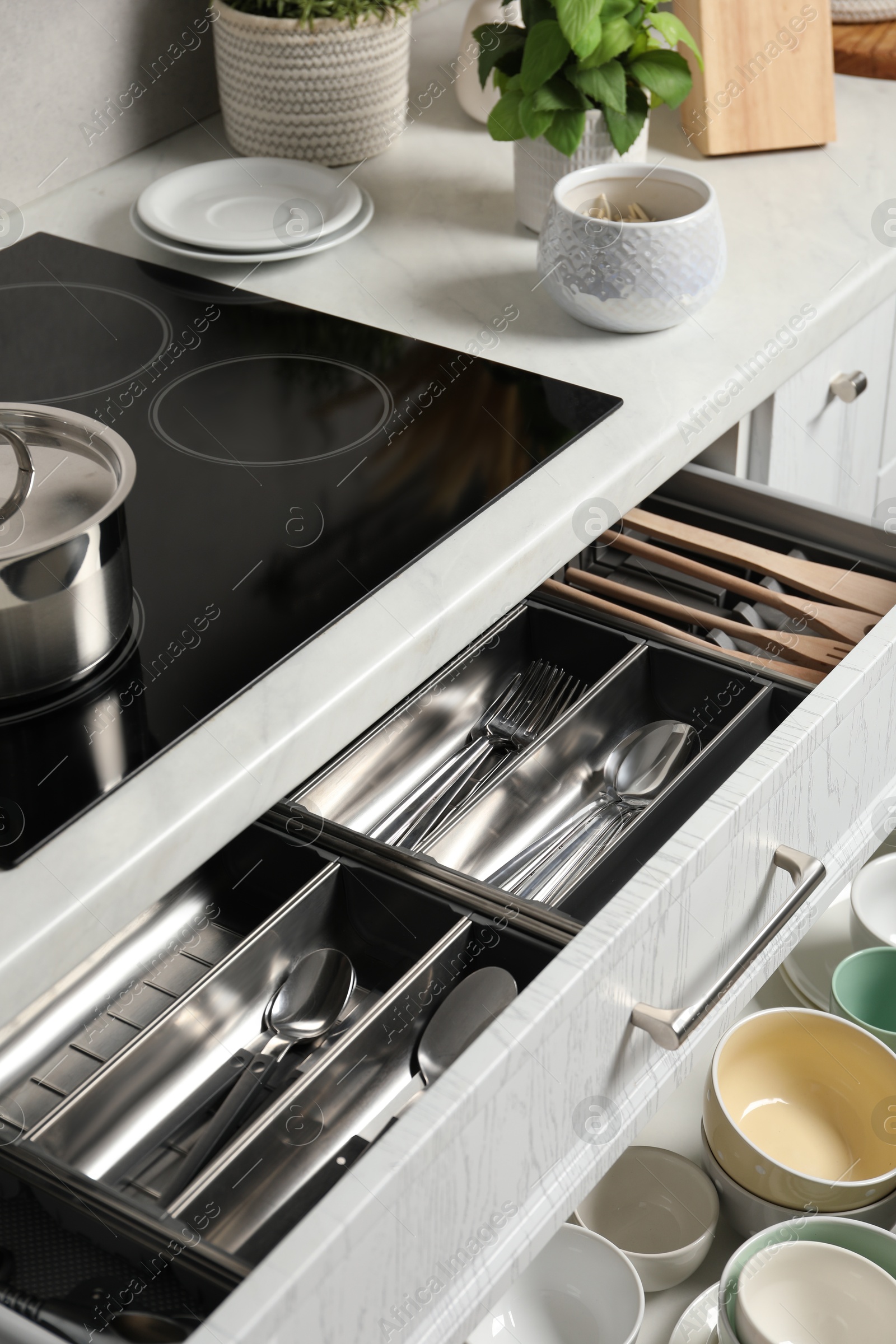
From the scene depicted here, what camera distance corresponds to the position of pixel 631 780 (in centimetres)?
94

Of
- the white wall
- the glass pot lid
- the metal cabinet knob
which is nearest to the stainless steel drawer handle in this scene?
the glass pot lid

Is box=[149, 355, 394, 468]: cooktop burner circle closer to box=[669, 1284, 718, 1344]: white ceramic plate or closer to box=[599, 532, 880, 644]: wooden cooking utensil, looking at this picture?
box=[599, 532, 880, 644]: wooden cooking utensil

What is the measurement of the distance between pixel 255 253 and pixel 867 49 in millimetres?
748

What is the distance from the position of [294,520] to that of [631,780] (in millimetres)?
324

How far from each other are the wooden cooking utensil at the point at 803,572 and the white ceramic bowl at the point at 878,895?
0.70 feet

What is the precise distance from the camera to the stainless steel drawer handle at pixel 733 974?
0.64 metres

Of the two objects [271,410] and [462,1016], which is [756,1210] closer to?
[462,1016]

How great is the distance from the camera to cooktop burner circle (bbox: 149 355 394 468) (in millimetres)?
852

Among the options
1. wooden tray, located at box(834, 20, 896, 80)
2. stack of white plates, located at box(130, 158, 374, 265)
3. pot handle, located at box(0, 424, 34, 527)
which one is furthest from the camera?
wooden tray, located at box(834, 20, 896, 80)

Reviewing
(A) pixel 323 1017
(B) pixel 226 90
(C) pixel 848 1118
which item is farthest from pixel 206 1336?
(B) pixel 226 90

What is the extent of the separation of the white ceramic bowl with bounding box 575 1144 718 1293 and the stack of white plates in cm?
74

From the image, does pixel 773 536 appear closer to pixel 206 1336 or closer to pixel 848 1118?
pixel 848 1118

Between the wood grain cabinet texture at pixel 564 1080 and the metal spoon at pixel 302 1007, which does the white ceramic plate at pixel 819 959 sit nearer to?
the wood grain cabinet texture at pixel 564 1080

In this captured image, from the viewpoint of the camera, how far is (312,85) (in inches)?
45.3
